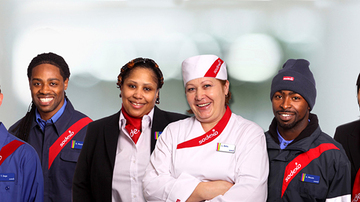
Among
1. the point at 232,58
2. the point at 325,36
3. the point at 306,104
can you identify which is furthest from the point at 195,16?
the point at 306,104

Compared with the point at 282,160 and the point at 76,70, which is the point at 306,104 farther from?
the point at 76,70

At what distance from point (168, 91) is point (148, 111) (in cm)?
129

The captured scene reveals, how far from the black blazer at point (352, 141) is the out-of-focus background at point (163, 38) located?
0.99 metres

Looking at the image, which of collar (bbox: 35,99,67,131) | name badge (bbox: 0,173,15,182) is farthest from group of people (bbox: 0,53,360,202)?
collar (bbox: 35,99,67,131)

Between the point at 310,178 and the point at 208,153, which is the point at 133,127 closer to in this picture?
the point at 208,153

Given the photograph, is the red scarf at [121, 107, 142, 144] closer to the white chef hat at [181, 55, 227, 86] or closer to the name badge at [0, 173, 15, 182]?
the white chef hat at [181, 55, 227, 86]

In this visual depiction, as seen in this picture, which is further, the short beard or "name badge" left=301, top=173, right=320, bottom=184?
the short beard

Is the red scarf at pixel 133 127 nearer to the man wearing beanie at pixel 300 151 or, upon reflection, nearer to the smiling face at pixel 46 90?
the smiling face at pixel 46 90

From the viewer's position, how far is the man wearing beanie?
7.39 ft

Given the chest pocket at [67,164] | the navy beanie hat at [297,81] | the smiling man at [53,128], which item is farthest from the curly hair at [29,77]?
the navy beanie hat at [297,81]

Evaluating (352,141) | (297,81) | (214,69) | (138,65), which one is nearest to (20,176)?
(138,65)

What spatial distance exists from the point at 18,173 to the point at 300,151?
68.6 inches

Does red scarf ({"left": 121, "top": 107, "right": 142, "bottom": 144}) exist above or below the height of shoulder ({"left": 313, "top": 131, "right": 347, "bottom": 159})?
above

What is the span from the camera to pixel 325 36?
12.9 feet
